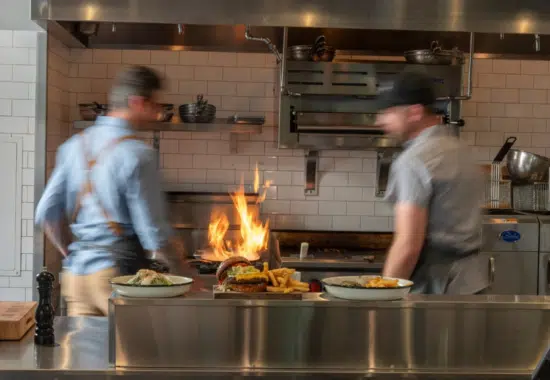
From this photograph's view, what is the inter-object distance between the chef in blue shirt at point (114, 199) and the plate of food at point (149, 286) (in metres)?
0.76


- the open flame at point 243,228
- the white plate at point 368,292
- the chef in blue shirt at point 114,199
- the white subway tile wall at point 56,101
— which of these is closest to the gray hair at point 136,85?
the chef in blue shirt at point 114,199

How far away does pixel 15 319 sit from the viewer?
3176 millimetres

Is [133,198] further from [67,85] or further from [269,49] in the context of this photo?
[67,85]

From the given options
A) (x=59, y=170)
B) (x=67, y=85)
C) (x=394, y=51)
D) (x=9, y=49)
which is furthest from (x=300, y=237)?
(x=59, y=170)

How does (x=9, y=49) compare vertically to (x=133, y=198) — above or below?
above

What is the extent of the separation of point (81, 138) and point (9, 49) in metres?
2.33

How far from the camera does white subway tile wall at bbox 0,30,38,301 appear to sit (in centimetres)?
586

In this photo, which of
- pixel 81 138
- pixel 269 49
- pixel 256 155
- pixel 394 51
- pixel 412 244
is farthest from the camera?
pixel 256 155

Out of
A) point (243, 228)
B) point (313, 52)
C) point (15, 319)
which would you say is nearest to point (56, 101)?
point (243, 228)

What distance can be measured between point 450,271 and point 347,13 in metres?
2.03

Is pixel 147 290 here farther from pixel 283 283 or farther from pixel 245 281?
pixel 283 283

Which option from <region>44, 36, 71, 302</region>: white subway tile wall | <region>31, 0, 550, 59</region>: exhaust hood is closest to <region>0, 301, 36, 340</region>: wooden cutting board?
<region>31, 0, 550, 59</region>: exhaust hood

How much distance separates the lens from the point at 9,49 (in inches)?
231

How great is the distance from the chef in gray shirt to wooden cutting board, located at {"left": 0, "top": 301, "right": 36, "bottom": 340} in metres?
1.52
